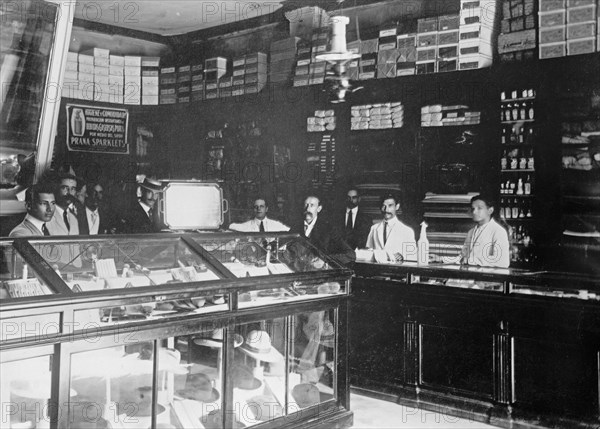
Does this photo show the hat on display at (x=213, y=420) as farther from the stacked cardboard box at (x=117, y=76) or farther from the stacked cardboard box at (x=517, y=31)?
the stacked cardboard box at (x=117, y=76)

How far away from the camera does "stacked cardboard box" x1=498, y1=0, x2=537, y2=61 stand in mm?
4441

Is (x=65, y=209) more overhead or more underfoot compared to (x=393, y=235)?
more overhead

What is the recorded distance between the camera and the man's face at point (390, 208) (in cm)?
526

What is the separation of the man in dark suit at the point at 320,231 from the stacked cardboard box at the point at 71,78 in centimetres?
293

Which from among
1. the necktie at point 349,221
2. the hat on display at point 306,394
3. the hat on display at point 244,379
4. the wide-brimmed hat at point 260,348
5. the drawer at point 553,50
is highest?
the drawer at point 553,50

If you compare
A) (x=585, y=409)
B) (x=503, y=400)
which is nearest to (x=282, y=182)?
(x=503, y=400)

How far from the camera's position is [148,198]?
6863 millimetres

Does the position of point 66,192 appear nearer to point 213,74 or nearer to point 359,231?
point 213,74

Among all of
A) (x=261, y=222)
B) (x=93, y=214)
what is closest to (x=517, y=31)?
(x=261, y=222)

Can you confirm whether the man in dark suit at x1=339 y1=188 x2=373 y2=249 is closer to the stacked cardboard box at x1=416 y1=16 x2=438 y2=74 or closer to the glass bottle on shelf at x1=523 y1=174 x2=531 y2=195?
the stacked cardboard box at x1=416 y1=16 x2=438 y2=74

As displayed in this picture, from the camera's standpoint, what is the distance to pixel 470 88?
15.6 ft

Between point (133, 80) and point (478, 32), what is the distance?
13.6ft

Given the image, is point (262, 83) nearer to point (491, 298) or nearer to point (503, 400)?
point (491, 298)

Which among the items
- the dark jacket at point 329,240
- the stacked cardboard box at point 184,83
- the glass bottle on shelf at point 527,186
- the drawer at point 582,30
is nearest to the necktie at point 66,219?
the stacked cardboard box at point 184,83
